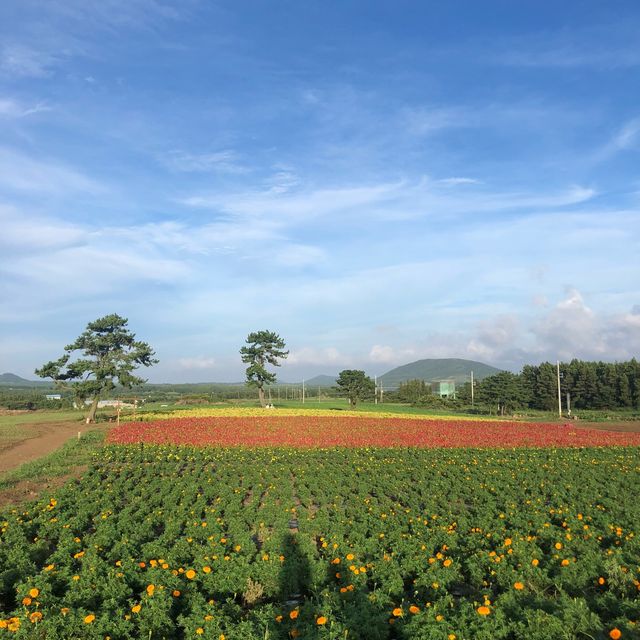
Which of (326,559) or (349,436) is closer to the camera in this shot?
(326,559)

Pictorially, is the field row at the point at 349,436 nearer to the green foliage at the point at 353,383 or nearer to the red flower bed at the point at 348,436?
the red flower bed at the point at 348,436

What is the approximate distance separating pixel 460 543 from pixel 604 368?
86.5 m

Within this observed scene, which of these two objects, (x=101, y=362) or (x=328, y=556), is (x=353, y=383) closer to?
(x=101, y=362)

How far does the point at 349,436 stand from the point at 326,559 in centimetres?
1886

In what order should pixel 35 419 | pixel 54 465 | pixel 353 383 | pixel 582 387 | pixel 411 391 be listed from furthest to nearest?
pixel 411 391 → pixel 582 387 → pixel 353 383 → pixel 35 419 → pixel 54 465

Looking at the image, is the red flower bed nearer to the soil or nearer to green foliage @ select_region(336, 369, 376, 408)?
the soil

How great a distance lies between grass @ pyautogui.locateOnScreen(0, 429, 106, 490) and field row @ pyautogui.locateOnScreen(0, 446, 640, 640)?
8.86 ft

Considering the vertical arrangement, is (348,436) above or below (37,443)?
above

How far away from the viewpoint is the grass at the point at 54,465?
15.5 meters

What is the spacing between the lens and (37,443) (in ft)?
87.2

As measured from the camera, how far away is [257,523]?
9.92 metres

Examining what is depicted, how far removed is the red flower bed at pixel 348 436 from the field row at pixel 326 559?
30.5ft

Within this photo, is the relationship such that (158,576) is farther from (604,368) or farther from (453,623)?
(604,368)

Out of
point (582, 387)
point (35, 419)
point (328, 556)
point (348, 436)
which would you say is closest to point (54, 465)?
point (348, 436)
